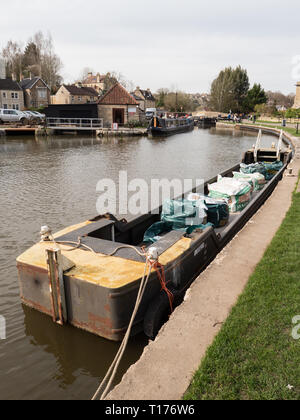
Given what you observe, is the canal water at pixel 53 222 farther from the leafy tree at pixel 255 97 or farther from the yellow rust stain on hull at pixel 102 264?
the leafy tree at pixel 255 97

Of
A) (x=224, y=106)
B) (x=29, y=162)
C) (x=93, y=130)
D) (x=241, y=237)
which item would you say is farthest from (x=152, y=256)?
(x=224, y=106)

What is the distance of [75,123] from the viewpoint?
43531 mm

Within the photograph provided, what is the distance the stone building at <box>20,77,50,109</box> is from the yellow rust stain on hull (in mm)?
65456

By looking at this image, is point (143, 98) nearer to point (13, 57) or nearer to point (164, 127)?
point (13, 57)

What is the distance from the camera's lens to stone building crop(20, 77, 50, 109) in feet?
211

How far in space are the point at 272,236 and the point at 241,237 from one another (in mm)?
720

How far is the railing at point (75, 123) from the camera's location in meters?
43.7

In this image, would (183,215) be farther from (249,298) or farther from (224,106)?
(224,106)

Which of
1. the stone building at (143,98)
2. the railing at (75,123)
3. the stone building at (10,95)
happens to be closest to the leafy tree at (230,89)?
the stone building at (143,98)

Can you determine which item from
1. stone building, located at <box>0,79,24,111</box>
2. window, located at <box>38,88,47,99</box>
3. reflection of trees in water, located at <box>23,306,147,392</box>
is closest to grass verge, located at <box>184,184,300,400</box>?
reflection of trees in water, located at <box>23,306,147,392</box>


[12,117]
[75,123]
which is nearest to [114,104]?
[75,123]

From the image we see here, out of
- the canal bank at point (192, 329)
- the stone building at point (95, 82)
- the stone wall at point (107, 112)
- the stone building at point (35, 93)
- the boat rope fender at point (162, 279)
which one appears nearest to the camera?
the canal bank at point (192, 329)

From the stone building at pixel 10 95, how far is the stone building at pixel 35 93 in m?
2.22

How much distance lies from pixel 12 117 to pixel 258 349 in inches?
1758
